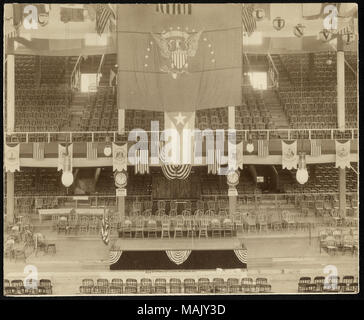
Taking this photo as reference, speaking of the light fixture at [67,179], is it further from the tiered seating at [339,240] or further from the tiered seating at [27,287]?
the tiered seating at [339,240]

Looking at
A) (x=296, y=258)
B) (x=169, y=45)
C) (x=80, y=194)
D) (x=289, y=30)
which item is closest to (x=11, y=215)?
(x=80, y=194)

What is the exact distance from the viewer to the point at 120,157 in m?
10.6

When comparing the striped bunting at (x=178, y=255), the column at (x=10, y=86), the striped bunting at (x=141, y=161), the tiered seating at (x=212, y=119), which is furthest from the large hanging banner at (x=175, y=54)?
the striped bunting at (x=178, y=255)

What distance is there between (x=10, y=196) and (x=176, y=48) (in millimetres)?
3860

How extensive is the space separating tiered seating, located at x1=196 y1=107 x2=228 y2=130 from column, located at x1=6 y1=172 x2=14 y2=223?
338cm

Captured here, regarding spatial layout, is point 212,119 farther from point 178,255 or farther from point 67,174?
point 67,174

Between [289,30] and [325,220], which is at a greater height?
[289,30]

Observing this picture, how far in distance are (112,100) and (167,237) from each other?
101 inches

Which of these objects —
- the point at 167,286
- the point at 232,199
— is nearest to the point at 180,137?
the point at 232,199

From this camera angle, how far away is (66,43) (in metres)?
10.6

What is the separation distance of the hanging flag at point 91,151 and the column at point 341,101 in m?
4.30

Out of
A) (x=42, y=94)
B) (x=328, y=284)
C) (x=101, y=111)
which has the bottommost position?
(x=328, y=284)

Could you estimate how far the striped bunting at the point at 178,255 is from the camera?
10.6 meters
